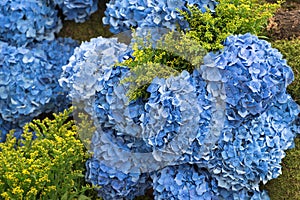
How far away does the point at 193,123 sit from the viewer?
2.73 metres

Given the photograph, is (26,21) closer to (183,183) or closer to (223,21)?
(223,21)

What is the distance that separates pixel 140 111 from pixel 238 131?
1.96 ft

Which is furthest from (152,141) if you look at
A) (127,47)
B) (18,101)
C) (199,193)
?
(18,101)

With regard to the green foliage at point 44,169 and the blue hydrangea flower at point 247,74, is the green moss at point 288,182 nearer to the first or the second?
the blue hydrangea flower at point 247,74

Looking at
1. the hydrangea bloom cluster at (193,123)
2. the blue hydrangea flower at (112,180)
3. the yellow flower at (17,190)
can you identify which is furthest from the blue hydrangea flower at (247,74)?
the yellow flower at (17,190)

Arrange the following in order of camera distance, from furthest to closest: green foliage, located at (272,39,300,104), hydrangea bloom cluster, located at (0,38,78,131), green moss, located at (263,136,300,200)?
hydrangea bloom cluster, located at (0,38,78,131) → green foliage, located at (272,39,300,104) → green moss, located at (263,136,300,200)

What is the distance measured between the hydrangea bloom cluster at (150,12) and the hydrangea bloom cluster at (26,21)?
2.20 feet

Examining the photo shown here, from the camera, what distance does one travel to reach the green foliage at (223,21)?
2.93m

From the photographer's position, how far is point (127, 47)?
313cm

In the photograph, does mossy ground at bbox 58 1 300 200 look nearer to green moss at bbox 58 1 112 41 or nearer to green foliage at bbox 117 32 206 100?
green foliage at bbox 117 32 206 100

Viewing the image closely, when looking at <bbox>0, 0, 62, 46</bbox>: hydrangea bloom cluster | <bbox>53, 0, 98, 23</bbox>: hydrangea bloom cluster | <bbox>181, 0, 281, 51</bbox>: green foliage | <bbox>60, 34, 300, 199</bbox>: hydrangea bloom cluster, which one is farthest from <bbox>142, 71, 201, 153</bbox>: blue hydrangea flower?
<bbox>0, 0, 62, 46</bbox>: hydrangea bloom cluster

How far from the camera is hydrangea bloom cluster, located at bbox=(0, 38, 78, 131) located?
351cm

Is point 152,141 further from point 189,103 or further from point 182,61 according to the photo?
point 182,61

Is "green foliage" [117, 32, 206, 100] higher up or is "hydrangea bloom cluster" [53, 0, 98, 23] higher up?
"green foliage" [117, 32, 206, 100]
